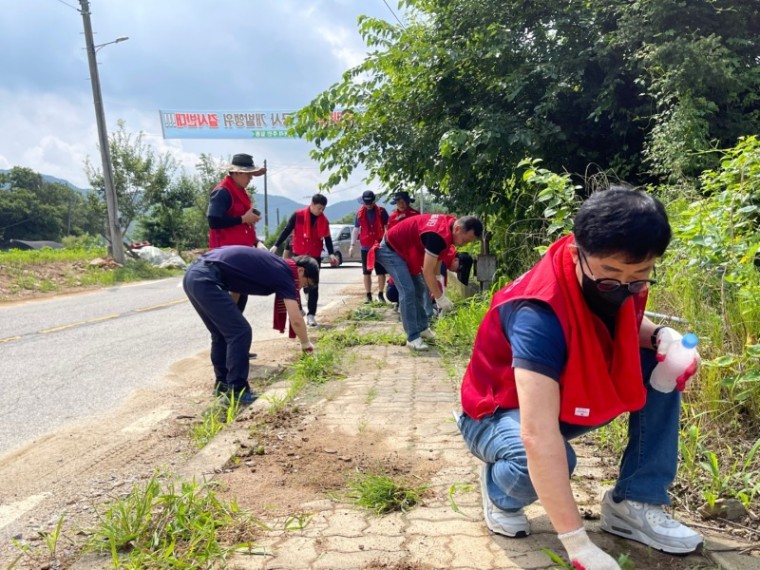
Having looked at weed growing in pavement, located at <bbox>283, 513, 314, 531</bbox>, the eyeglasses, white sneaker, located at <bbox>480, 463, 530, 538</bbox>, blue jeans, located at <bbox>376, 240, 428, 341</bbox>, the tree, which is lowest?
weed growing in pavement, located at <bbox>283, 513, 314, 531</bbox>

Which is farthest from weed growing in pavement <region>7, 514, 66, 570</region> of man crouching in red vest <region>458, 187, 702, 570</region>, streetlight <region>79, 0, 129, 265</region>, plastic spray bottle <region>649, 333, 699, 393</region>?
streetlight <region>79, 0, 129, 265</region>

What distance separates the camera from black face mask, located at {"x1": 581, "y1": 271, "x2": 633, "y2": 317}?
1.85 metres

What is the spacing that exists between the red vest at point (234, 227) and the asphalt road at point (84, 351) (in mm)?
1288

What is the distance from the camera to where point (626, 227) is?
168 cm

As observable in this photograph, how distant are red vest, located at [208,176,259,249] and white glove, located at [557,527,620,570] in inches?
170

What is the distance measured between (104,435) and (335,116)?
21.1ft

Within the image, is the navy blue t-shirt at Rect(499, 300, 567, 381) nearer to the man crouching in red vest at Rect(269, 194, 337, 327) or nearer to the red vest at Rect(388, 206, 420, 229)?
the man crouching in red vest at Rect(269, 194, 337, 327)

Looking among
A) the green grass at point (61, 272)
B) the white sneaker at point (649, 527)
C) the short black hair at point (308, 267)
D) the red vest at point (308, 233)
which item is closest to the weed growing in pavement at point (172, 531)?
the white sneaker at point (649, 527)

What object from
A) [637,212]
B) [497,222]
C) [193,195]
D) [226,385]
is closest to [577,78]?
[497,222]

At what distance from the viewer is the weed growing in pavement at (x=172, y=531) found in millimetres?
2111

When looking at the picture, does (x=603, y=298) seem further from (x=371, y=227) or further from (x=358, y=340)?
(x=371, y=227)

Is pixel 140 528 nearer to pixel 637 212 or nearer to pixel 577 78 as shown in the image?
pixel 637 212

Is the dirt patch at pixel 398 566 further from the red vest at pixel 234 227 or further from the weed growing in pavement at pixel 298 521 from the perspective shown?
the red vest at pixel 234 227

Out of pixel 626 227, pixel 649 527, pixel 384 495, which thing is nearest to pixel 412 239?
pixel 384 495
